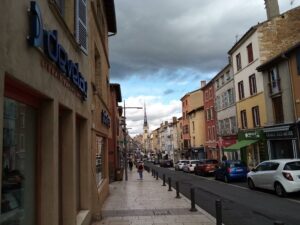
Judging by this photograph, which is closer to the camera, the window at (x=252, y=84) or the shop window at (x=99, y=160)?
the shop window at (x=99, y=160)

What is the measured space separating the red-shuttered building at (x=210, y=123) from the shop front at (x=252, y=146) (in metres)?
11.9

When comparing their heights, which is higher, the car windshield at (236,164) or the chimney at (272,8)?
the chimney at (272,8)

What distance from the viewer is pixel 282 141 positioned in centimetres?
2844

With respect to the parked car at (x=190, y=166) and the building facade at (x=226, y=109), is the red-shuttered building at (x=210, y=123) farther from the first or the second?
the parked car at (x=190, y=166)

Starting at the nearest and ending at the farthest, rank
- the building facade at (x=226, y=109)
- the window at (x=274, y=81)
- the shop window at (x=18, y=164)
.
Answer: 1. the shop window at (x=18, y=164)
2. the window at (x=274, y=81)
3. the building facade at (x=226, y=109)

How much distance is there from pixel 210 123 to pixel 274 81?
2426 centimetres

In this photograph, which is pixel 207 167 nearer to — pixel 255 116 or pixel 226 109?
pixel 255 116

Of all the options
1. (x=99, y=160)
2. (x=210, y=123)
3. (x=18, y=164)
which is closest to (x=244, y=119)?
(x=210, y=123)

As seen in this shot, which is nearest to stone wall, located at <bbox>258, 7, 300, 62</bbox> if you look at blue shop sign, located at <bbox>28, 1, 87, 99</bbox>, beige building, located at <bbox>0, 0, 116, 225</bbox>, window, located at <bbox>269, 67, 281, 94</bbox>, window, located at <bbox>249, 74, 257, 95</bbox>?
window, located at <bbox>269, 67, 281, 94</bbox>

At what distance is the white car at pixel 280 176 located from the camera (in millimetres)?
15438

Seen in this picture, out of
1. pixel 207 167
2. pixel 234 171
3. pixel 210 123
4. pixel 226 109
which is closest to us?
pixel 234 171

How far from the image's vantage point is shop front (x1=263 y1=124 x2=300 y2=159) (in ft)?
84.3

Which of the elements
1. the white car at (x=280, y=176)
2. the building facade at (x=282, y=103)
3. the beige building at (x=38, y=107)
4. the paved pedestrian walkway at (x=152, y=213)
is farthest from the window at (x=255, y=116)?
the beige building at (x=38, y=107)

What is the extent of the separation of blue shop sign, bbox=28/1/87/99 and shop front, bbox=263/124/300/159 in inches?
839
